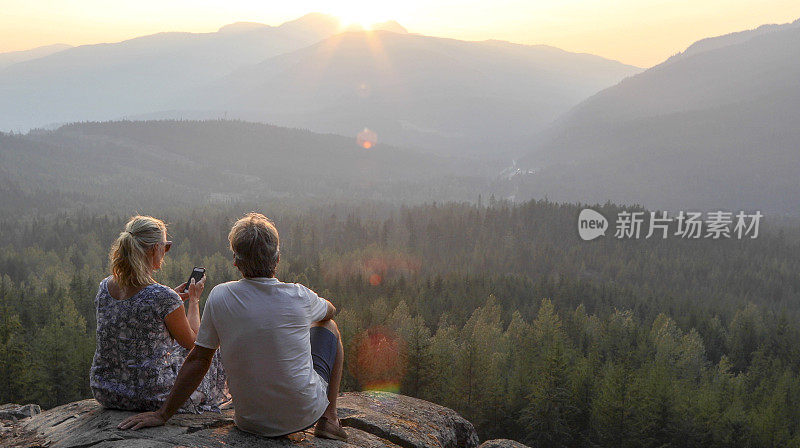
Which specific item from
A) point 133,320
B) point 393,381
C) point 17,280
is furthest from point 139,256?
point 17,280

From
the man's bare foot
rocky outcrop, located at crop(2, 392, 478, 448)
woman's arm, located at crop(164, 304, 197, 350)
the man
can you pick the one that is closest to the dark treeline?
rocky outcrop, located at crop(2, 392, 478, 448)

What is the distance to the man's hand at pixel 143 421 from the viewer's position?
8477mm

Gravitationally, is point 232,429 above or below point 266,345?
below

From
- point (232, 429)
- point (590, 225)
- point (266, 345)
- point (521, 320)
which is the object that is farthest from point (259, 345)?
point (590, 225)

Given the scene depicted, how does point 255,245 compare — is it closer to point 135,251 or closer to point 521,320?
point 135,251

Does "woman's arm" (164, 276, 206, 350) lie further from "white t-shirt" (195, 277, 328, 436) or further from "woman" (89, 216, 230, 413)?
"white t-shirt" (195, 277, 328, 436)

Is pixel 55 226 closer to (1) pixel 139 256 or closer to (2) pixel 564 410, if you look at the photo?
(2) pixel 564 410

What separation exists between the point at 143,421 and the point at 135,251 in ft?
7.80

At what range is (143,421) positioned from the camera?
27.9 feet

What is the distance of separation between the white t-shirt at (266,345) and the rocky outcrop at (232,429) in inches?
23.7

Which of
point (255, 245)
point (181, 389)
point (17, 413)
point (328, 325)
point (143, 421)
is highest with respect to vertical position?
point (255, 245)

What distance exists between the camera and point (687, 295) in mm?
117188

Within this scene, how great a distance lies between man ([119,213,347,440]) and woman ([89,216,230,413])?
2.06ft

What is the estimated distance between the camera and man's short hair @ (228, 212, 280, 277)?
781 centimetres
